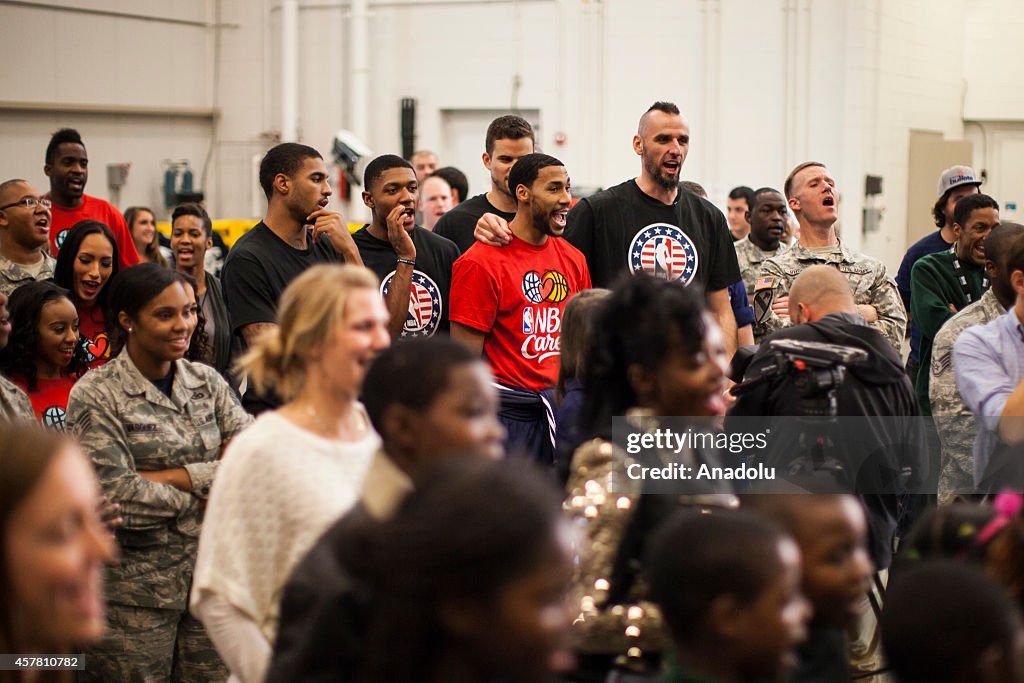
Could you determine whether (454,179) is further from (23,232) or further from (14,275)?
(14,275)

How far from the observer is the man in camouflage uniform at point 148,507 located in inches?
137

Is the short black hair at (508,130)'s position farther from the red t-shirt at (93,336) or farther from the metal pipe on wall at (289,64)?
the metal pipe on wall at (289,64)

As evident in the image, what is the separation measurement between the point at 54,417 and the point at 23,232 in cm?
152

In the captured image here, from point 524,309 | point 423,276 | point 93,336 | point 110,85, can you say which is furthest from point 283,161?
point 110,85

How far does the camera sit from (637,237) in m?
4.81

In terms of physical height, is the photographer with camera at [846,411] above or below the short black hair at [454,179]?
below

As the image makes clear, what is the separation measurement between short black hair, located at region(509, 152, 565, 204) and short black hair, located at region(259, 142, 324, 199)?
750 millimetres

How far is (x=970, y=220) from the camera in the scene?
579 cm

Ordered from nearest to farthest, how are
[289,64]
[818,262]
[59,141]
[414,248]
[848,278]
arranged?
[414,248] < [848,278] < [818,262] < [59,141] < [289,64]

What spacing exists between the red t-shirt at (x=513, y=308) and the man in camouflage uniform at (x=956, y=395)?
149 cm

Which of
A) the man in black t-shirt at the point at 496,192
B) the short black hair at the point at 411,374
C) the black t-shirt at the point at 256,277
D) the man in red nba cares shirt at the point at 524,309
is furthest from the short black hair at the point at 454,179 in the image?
the short black hair at the point at 411,374

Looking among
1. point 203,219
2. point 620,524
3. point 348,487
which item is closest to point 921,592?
point 620,524

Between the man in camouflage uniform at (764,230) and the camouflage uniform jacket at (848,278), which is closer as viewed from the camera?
the camouflage uniform jacket at (848,278)

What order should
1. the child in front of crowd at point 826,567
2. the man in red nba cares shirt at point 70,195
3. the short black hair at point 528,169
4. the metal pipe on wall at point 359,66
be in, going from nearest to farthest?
the child in front of crowd at point 826,567
the short black hair at point 528,169
the man in red nba cares shirt at point 70,195
the metal pipe on wall at point 359,66
